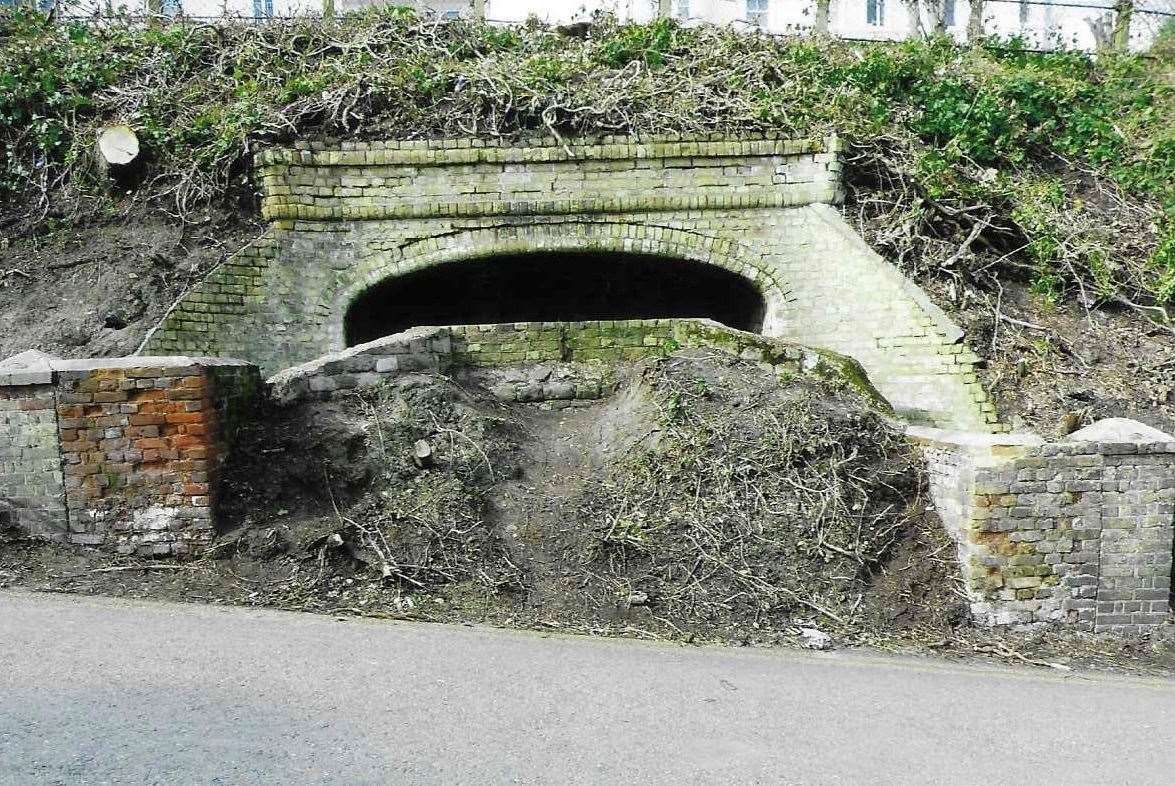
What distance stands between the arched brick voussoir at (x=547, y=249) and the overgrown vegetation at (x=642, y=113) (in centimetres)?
121

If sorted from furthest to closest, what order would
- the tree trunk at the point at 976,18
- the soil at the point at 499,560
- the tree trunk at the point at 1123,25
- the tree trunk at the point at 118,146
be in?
the tree trunk at the point at 1123,25 → the tree trunk at the point at 976,18 → the tree trunk at the point at 118,146 → the soil at the point at 499,560

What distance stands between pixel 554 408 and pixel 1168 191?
9.13m

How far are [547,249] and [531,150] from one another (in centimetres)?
111

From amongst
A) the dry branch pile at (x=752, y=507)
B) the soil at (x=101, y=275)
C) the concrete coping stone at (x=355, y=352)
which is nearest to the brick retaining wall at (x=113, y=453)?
the concrete coping stone at (x=355, y=352)

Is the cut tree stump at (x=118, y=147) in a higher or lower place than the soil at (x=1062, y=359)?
higher

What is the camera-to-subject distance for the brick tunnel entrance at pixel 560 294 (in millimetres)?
10422

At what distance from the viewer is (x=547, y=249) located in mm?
9625

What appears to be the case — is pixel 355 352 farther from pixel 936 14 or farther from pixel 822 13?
pixel 936 14

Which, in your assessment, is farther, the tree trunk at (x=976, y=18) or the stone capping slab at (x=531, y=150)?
the tree trunk at (x=976, y=18)

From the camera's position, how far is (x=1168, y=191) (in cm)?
1123

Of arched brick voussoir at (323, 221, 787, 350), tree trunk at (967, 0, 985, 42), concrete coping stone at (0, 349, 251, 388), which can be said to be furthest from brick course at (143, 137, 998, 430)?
tree trunk at (967, 0, 985, 42)

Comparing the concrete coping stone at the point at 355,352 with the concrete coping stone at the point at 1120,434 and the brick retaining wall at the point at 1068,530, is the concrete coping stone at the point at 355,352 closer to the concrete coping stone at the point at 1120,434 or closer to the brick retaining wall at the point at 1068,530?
the brick retaining wall at the point at 1068,530

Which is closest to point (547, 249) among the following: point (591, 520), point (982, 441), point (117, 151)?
point (591, 520)

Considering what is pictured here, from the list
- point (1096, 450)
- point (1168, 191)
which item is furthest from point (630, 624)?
point (1168, 191)
